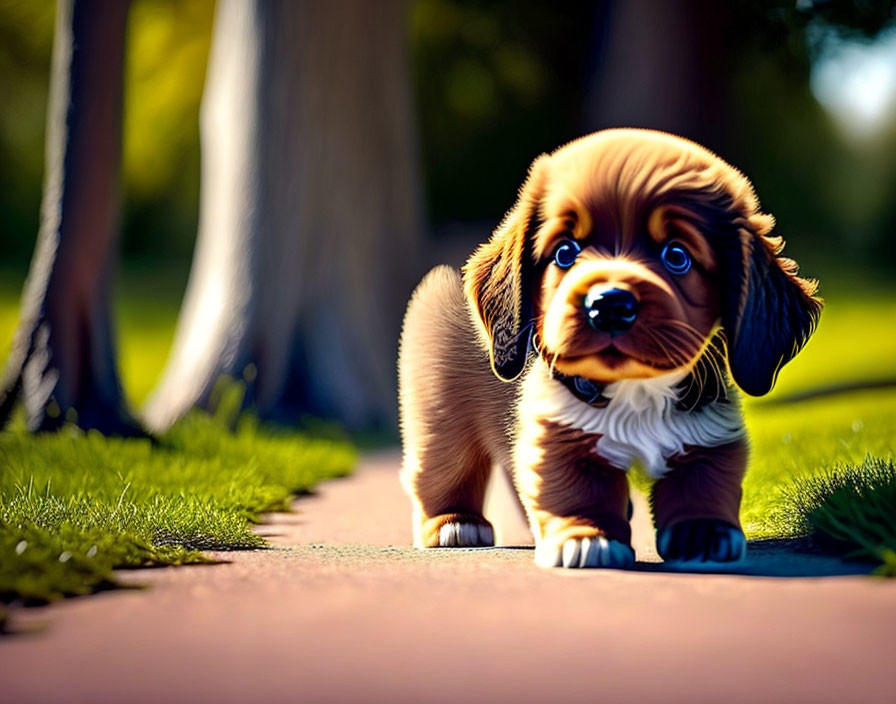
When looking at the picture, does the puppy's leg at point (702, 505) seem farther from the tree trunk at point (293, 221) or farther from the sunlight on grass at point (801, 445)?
the tree trunk at point (293, 221)

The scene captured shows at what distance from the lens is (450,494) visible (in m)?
4.75

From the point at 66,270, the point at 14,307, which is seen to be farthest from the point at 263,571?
the point at 14,307

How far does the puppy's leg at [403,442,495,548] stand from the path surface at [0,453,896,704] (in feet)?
2.60

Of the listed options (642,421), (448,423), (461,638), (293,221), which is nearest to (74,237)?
(293,221)

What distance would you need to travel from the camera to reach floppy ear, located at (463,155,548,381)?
3.94 metres

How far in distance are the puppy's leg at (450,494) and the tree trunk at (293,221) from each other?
463 centimetres

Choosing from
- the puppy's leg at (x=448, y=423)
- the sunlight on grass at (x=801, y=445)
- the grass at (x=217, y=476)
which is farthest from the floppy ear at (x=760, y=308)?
the puppy's leg at (x=448, y=423)

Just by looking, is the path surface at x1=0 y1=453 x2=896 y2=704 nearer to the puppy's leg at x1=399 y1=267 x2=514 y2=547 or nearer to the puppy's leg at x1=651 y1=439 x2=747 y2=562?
the puppy's leg at x1=651 y1=439 x2=747 y2=562

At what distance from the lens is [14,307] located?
60.4 feet

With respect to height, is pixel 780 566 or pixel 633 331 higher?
pixel 633 331

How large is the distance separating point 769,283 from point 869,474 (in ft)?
3.60

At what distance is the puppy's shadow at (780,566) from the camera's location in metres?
3.67

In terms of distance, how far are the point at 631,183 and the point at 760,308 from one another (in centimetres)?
62

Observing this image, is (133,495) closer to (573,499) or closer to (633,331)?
(573,499)
